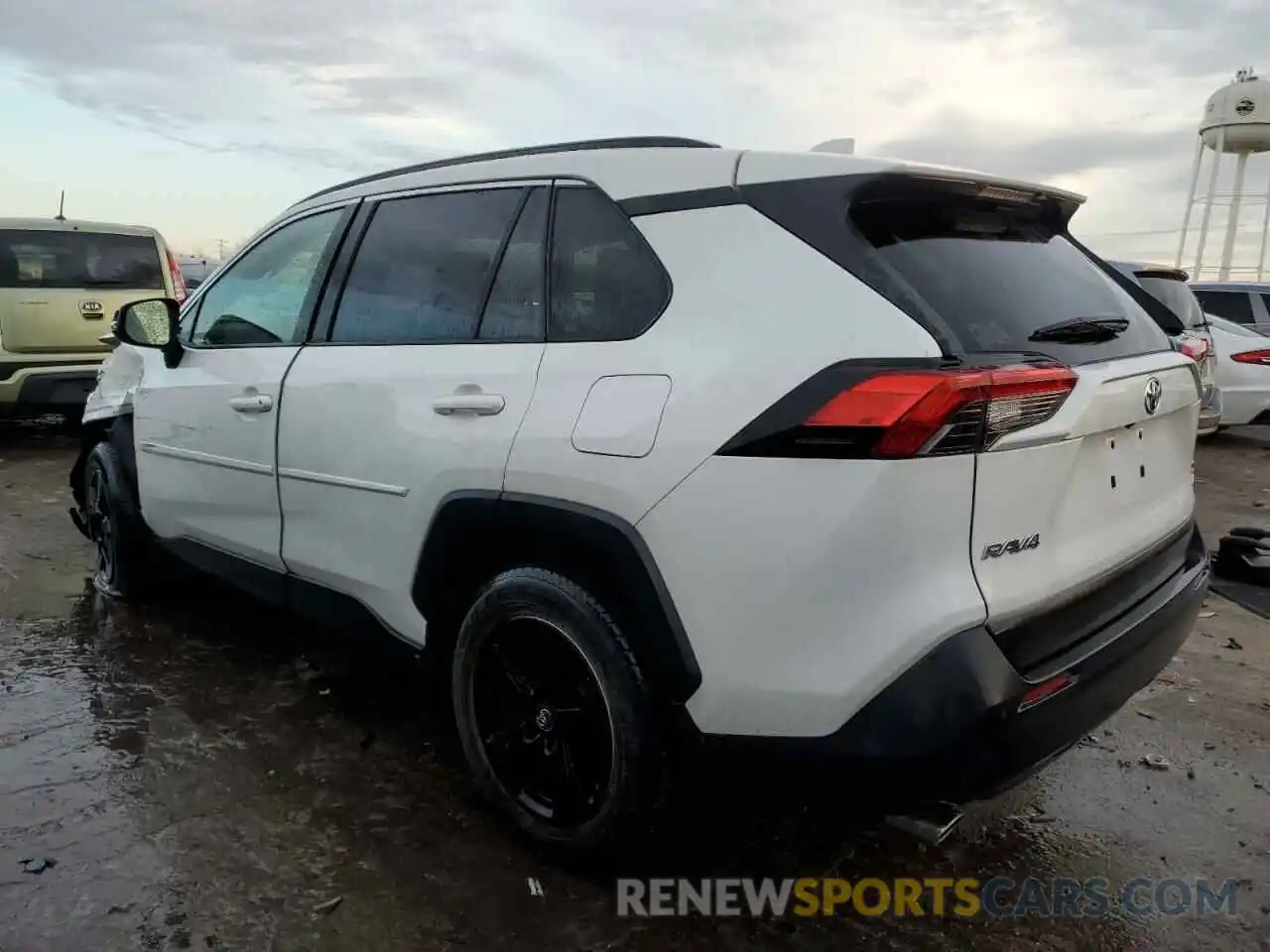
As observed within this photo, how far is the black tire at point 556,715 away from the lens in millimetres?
2242

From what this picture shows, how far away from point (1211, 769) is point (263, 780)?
2.97 m

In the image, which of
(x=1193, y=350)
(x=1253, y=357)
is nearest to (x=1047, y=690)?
(x=1193, y=350)

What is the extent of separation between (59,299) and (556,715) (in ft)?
26.9

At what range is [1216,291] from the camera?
11.6 m

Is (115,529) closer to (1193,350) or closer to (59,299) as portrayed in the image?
(1193,350)

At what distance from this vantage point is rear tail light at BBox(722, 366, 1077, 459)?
6.11 feet

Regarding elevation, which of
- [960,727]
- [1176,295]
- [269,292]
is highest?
[1176,295]

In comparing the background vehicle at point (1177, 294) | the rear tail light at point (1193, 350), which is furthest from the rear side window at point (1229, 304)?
the rear tail light at point (1193, 350)

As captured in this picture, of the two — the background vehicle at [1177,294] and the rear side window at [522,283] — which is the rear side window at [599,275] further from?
the background vehicle at [1177,294]

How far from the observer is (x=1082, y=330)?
2.34m

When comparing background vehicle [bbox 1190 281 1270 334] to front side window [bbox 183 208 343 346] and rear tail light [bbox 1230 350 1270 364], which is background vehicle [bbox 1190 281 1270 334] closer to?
rear tail light [bbox 1230 350 1270 364]

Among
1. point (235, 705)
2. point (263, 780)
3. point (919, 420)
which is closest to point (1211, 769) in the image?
point (919, 420)

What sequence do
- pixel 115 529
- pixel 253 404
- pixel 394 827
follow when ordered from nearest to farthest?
pixel 394 827
pixel 253 404
pixel 115 529
